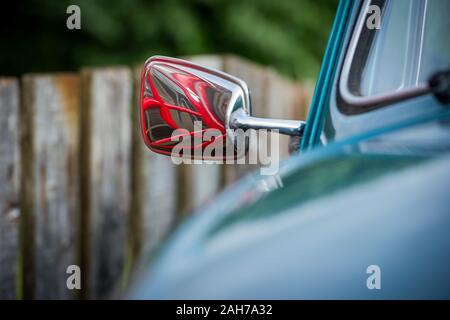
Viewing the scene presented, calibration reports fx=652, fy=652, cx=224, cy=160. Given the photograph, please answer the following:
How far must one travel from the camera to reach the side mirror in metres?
1.58

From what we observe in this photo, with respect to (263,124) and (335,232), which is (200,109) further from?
(335,232)

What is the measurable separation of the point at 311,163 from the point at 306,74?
253 inches

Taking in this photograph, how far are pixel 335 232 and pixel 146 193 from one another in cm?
283

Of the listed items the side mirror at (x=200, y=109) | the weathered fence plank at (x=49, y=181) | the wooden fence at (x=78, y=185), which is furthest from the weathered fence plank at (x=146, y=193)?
the side mirror at (x=200, y=109)

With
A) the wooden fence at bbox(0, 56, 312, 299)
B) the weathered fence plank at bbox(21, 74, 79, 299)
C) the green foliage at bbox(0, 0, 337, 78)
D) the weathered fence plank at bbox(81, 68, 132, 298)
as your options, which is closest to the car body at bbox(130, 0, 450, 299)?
the wooden fence at bbox(0, 56, 312, 299)

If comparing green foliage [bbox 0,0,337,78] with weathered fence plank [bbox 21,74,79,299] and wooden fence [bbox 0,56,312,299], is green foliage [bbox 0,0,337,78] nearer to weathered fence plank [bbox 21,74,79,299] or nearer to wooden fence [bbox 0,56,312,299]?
wooden fence [bbox 0,56,312,299]

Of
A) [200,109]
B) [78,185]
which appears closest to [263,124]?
[200,109]

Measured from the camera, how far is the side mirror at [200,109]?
1.58 metres

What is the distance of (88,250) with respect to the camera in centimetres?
341

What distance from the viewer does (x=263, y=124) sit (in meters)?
1.56

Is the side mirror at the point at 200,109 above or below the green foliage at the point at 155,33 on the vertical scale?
below

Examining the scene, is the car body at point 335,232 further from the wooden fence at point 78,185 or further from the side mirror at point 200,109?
the wooden fence at point 78,185

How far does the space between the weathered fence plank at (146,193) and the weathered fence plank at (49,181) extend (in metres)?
0.43

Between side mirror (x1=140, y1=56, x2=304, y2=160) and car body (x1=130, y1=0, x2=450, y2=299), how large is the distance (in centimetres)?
34
